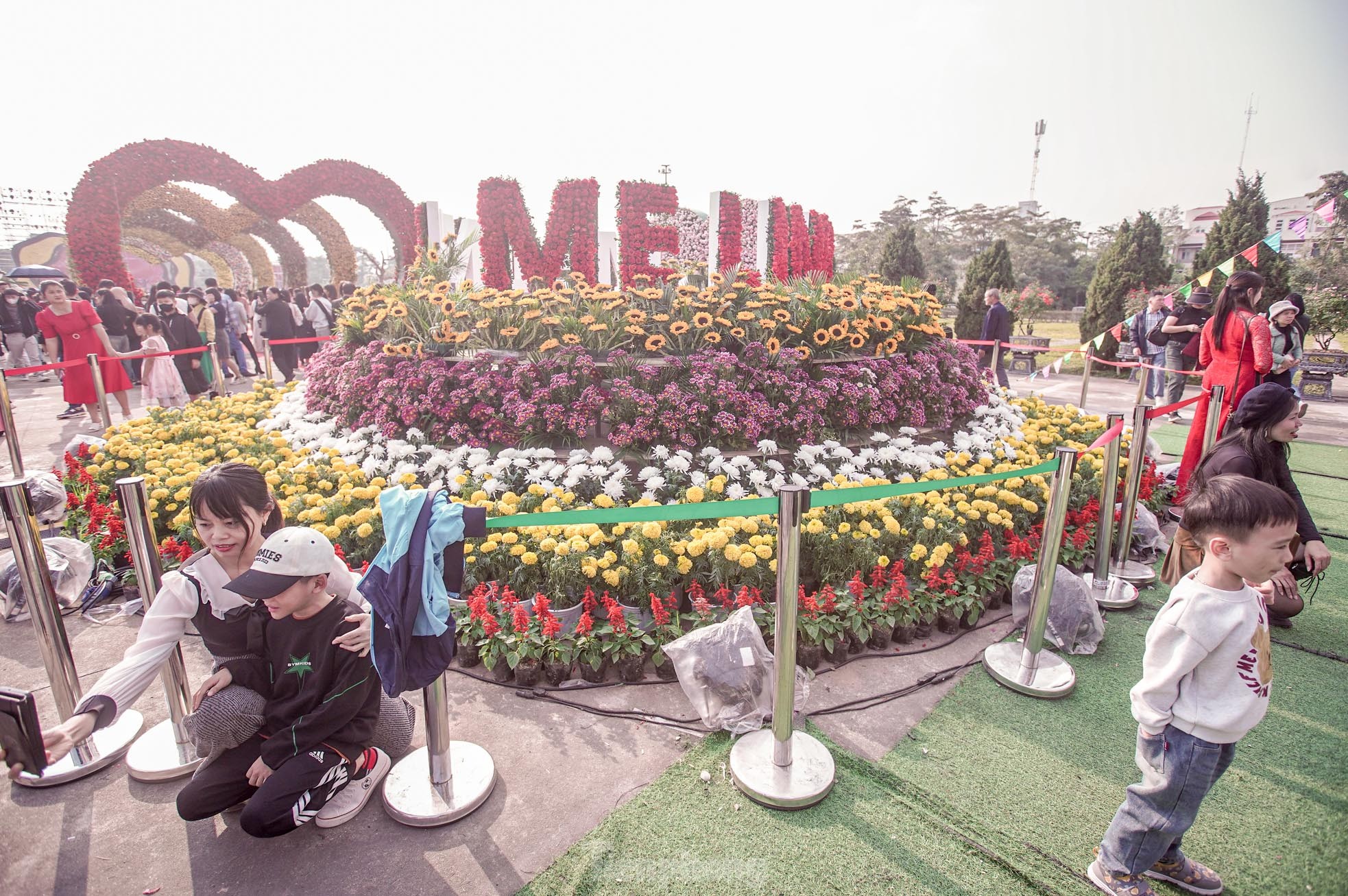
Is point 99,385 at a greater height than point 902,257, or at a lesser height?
lesser

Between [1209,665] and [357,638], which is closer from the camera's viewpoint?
[1209,665]

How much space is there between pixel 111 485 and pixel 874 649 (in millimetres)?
5241

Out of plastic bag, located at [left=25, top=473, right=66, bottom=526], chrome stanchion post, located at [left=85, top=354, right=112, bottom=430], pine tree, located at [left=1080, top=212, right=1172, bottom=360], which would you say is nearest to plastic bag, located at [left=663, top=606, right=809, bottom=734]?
plastic bag, located at [left=25, top=473, right=66, bottom=526]

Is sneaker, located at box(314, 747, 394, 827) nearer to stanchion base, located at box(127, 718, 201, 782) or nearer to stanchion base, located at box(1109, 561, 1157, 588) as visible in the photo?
stanchion base, located at box(127, 718, 201, 782)

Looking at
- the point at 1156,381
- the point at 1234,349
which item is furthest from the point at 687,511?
the point at 1156,381

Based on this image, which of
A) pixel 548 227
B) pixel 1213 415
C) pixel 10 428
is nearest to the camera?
pixel 1213 415

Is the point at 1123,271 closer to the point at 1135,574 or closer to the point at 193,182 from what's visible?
the point at 1135,574

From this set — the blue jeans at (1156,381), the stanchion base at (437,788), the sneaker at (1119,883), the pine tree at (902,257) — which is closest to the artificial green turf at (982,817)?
the sneaker at (1119,883)

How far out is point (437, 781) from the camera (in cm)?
230

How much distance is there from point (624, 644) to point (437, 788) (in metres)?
0.97

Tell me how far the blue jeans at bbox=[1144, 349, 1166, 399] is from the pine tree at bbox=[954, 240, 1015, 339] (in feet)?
23.9

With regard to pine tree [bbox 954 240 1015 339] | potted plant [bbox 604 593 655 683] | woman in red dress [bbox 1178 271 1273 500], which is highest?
pine tree [bbox 954 240 1015 339]

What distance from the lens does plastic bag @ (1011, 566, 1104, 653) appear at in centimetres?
325

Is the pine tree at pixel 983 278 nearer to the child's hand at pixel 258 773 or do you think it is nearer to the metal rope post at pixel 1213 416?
the metal rope post at pixel 1213 416
